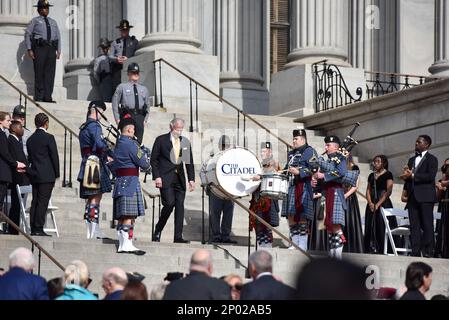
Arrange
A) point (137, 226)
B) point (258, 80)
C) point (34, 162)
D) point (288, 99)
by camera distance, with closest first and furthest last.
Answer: point (34, 162) → point (137, 226) → point (288, 99) → point (258, 80)

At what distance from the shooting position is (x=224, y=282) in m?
12.7

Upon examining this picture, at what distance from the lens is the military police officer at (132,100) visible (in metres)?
24.1

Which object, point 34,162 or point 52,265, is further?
point 34,162

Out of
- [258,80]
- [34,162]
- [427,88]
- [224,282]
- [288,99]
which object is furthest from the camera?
[258,80]

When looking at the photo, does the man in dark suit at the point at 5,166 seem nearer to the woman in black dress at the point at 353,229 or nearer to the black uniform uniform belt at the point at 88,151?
the black uniform uniform belt at the point at 88,151

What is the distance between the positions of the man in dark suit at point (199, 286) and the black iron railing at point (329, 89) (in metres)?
17.4

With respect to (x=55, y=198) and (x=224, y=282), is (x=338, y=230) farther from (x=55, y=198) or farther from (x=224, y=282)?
(x=224, y=282)

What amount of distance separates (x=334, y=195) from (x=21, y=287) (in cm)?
831

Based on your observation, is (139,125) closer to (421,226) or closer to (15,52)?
(421,226)

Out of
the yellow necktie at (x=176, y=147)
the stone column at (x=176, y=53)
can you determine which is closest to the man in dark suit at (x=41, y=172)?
the yellow necktie at (x=176, y=147)

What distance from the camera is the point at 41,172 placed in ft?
66.7

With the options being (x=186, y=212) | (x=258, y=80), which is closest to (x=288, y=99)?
(x=258, y=80)

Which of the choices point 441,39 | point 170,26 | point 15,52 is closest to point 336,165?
point 15,52

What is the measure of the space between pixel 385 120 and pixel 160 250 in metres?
9.10
